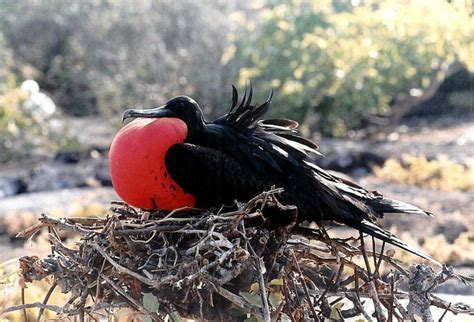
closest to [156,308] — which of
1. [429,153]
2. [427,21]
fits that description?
[427,21]

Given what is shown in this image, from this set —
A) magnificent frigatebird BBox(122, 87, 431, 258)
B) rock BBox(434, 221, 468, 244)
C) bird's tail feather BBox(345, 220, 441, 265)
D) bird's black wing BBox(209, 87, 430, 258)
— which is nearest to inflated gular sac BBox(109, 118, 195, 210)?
magnificent frigatebird BBox(122, 87, 431, 258)

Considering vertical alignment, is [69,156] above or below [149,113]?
above

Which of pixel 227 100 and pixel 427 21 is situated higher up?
pixel 227 100

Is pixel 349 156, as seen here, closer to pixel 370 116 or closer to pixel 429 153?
pixel 429 153

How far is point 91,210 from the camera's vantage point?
4672mm

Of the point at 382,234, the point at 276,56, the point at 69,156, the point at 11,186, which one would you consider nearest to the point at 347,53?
the point at 276,56

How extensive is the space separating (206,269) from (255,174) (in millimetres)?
369

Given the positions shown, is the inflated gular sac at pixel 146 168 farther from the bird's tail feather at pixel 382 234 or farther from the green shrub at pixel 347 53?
the green shrub at pixel 347 53

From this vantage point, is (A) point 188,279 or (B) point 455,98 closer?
(A) point 188,279

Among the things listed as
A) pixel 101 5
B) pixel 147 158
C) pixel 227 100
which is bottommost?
pixel 147 158

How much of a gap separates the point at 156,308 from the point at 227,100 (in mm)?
6363

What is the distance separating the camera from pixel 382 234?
5.61 feet

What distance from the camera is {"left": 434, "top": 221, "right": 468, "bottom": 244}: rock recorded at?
4.56 metres

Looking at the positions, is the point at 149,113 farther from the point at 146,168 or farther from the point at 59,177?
the point at 59,177
